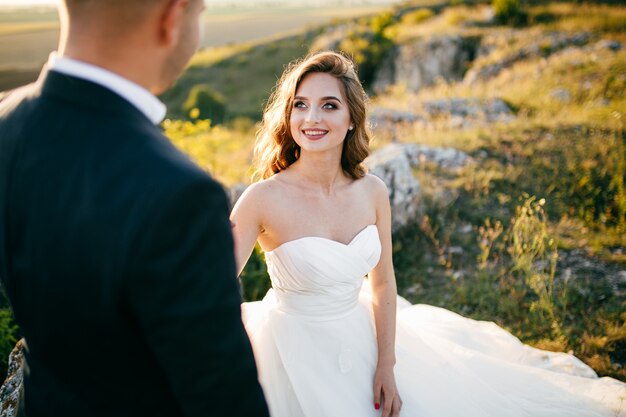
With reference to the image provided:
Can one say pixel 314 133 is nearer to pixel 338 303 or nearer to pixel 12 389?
pixel 338 303

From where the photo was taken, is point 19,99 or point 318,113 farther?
point 318,113

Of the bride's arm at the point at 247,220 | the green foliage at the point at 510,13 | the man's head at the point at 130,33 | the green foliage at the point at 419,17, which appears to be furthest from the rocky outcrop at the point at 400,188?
the green foliage at the point at 419,17

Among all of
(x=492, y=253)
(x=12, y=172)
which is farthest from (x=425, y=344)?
(x=12, y=172)

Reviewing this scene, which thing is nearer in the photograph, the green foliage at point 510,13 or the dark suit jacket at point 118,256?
the dark suit jacket at point 118,256

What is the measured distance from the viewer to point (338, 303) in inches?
110

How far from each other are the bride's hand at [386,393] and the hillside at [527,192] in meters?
2.00

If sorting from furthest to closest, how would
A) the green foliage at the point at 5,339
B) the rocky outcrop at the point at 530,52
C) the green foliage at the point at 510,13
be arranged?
1. the green foliage at the point at 510,13
2. the rocky outcrop at the point at 530,52
3. the green foliage at the point at 5,339

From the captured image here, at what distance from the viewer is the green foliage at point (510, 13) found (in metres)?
21.9

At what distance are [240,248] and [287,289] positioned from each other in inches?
16.5

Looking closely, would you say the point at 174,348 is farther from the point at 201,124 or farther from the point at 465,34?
the point at 465,34

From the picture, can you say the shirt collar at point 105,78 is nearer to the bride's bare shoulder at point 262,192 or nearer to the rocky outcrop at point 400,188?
the bride's bare shoulder at point 262,192

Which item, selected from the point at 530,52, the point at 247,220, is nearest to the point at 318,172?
the point at 247,220

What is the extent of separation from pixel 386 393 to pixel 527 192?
445cm

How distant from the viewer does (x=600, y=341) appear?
3.89 metres
